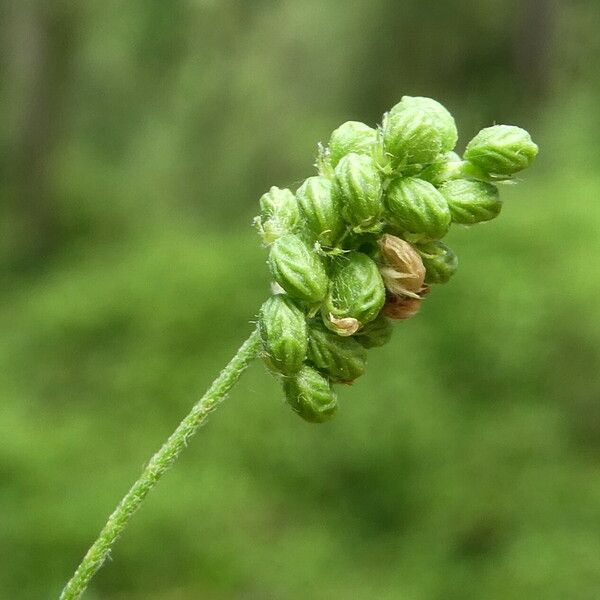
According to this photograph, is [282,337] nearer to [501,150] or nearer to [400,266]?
[400,266]

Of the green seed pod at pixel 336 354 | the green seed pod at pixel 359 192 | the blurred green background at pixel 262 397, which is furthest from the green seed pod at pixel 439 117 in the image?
the blurred green background at pixel 262 397

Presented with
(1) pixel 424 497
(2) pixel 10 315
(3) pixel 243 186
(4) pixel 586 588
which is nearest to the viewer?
(4) pixel 586 588

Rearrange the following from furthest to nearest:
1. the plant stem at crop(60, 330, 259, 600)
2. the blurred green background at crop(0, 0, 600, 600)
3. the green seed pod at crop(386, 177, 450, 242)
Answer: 1. the blurred green background at crop(0, 0, 600, 600)
2. the green seed pod at crop(386, 177, 450, 242)
3. the plant stem at crop(60, 330, 259, 600)

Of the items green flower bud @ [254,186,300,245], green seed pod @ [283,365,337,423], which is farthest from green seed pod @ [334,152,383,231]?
green seed pod @ [283,365,337,423]

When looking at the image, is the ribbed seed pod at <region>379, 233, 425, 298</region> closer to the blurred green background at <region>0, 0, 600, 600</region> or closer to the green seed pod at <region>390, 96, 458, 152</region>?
the green seed pod at <region>390, 96, 458, 152</region>

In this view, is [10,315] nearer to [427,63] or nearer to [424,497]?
[424,497]

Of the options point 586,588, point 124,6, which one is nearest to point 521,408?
point 586,588

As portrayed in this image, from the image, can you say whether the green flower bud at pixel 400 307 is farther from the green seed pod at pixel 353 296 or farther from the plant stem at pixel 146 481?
the plant stem at pixel 146 481

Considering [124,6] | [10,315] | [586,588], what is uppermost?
[124,6]
